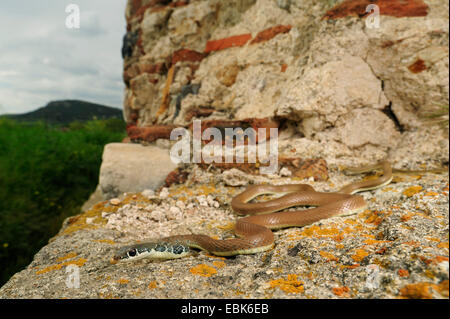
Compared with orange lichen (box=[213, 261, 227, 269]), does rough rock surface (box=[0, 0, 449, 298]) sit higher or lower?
higher

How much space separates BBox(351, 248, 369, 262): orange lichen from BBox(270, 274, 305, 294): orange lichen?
380 mm

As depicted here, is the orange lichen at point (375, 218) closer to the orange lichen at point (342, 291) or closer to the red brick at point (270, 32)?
the orange lichen at point (342, 291)

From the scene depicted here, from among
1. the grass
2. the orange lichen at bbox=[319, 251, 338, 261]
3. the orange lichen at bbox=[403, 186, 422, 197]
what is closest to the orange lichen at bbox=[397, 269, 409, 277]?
the orange lichen at bbox=[319, 251, 338, 261]

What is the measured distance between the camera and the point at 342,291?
4.09 feet

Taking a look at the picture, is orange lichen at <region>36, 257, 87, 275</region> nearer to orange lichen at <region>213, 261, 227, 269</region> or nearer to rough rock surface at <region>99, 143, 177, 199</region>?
orange lichen at <region>213, 261, 227, 269</region>

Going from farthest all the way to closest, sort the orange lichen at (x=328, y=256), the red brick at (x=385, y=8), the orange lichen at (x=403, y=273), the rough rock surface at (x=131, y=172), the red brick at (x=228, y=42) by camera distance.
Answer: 1. the red brick at (x=228, y=42)
2. the rough rock surface at (x=131, y=172)
3. the red brick at (x=385, y=8)
4. the orange lichen at (x=328, y=256)
5. the orange lichen at (x=403, y=273)

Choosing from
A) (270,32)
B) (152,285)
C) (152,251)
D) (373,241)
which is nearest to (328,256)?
(373,241)

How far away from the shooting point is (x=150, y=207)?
3.00m

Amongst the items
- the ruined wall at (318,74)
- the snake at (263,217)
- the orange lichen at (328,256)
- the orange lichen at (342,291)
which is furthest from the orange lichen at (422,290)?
the ruined wall at (318,74)

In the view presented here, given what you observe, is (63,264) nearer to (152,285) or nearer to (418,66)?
(152,285)

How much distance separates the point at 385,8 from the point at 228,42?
8.19 ft

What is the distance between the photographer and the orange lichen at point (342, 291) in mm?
1227

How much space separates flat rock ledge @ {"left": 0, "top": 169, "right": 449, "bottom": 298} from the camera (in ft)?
4.10

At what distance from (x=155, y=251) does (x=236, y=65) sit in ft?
11.9
